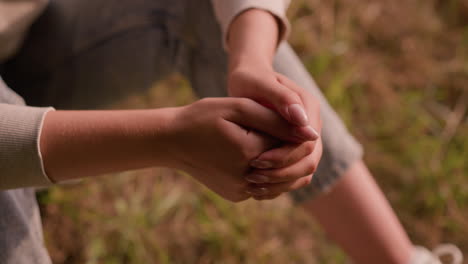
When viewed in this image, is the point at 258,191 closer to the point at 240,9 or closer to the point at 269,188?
the point at 269,188

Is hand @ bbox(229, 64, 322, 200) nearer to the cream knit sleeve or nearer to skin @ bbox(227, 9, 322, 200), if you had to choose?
skin @ bbox(227, 9, 322, 200)

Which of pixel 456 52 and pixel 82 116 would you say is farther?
pixel 456 52

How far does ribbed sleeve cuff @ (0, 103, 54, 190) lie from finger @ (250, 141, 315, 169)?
20 centimetres

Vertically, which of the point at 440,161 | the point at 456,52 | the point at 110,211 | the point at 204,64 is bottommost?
the point at 110,211

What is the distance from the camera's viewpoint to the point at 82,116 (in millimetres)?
427

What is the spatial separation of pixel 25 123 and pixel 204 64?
29 centimetres

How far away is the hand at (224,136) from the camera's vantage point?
0.41 m

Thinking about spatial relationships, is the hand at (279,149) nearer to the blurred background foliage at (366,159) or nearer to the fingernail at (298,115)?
the fingernail at (298,115)

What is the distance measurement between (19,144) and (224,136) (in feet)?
0.60

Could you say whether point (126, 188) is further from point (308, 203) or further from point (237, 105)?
point (237, 105)

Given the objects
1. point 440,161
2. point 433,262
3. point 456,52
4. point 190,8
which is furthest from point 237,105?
point 456,52

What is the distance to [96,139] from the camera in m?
0.42

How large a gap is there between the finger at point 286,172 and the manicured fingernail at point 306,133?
29 millimetres

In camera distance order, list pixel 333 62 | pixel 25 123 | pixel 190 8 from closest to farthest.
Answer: pixel 25 123, pixel 190 8, pixel 333 62
